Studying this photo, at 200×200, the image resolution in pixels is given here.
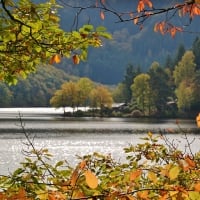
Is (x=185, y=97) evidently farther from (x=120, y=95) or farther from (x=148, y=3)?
(x=148, y=3)

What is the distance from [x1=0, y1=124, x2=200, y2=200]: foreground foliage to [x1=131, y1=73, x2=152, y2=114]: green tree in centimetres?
12142

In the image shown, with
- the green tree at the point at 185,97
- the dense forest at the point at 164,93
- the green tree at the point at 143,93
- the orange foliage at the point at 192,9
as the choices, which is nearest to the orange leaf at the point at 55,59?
the orange foliage at the point at 192,9

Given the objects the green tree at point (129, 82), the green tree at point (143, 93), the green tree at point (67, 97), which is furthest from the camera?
the green tree at point (129, 82)

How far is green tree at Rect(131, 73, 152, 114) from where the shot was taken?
129 metres

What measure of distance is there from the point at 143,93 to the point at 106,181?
12597cm

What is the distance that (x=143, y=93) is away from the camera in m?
131

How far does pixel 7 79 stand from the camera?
6.12 m

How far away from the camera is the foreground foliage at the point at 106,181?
318cm

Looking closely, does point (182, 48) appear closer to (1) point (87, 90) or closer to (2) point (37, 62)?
(1) point (87, 90)

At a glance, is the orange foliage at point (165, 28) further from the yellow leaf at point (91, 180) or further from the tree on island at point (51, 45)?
the yellow leaf at point (91, 180)

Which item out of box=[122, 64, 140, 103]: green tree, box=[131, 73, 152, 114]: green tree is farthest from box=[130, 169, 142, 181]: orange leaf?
box=[122, 64, 140, 103]: green tree

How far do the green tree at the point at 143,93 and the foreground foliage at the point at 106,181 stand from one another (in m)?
121

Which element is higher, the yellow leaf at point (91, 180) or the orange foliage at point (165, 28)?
the orange foliage at point (165, 28)

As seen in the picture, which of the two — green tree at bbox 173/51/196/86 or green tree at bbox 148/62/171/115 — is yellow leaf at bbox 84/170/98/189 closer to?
green tree at bbox 148/62/171/115
